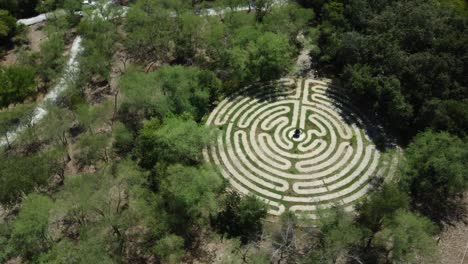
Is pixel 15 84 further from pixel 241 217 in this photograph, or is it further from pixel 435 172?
pixel 435 172

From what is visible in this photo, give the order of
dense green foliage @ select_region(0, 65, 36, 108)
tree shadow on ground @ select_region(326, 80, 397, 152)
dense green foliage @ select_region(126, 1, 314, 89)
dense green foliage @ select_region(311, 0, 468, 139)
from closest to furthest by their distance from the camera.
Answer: dense green foliage @ select_region(311, 0, 468, 139) → tree shadow on ground @ select_region(326, 80, 397, 152) → dense green foliage @ select_region(0, 65, 36, 108) → dense green foliage @ select_region(126, 1, 314, 89)

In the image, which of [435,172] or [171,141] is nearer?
[435,172]

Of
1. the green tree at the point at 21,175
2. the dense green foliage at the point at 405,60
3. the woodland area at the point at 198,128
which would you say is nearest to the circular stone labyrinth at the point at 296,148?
the woodland area at the point at 198,128

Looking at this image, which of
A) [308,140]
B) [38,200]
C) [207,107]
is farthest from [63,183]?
[308,140]

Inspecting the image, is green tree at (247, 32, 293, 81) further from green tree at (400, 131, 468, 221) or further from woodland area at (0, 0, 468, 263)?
green tree at (400, 131, 468, 221)

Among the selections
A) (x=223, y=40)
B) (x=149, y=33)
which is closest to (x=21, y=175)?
(x=149, y=33)

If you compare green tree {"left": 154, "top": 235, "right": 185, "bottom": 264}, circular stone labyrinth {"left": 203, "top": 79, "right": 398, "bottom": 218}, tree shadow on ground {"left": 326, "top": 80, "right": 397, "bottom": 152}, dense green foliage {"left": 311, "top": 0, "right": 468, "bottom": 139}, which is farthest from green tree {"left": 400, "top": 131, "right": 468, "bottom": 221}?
green tree {"left": 154, "top": 235, "right": 185, "bottom": 264}

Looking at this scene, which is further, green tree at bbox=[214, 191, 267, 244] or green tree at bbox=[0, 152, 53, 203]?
green tree at bbox=[214, 191, 267, 244]
